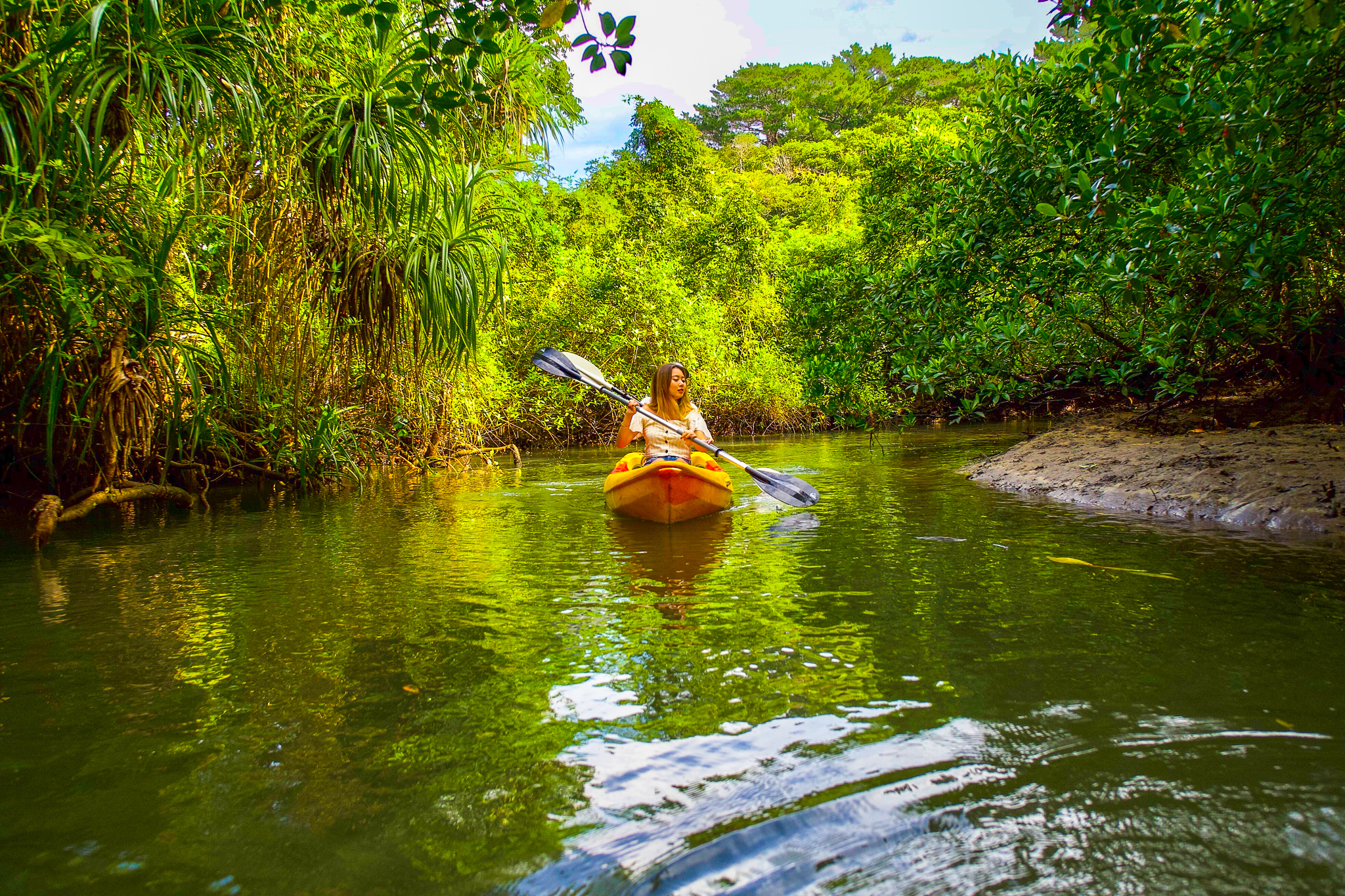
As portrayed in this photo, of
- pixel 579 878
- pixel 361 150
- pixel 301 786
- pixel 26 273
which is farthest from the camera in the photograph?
pixel 361 150

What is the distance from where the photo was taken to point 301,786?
6.28ft

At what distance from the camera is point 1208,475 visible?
5438 millimetres

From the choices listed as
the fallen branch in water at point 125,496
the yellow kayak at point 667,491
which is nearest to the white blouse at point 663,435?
the yellow kayak at point 667,491

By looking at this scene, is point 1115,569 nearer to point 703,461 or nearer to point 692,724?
point 692,724

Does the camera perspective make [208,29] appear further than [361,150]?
No

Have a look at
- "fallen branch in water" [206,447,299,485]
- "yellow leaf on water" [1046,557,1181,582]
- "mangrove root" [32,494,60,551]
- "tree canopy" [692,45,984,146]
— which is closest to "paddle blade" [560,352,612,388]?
"fallen branch in water" [206,447,299,485]

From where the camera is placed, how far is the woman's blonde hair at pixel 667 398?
7266mm

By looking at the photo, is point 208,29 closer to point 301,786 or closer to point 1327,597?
point 301,786

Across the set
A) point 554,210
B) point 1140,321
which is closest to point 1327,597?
point 1140,321

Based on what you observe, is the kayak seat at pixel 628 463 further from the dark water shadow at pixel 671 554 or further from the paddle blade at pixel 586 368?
the paddle blade at pixel 586 368

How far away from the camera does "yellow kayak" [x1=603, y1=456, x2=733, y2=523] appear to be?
19.7 feet

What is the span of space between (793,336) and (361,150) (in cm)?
495

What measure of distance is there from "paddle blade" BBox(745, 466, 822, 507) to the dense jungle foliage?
1197mm

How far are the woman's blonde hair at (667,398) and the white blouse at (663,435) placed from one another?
0.32 ft
